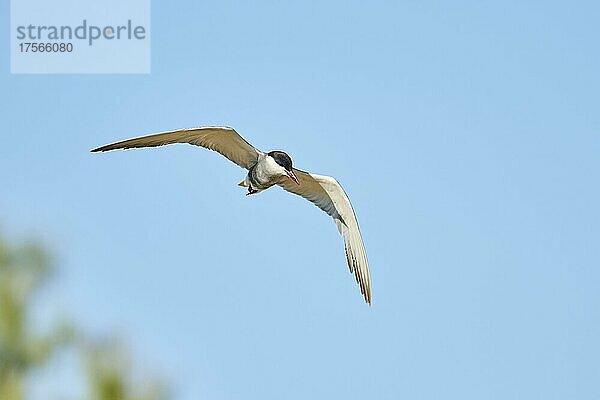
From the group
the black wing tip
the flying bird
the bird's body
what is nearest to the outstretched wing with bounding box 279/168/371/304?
the flying bird

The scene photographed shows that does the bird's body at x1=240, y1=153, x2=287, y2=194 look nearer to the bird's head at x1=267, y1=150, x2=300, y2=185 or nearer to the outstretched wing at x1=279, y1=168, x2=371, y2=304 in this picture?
the bird's head at x1=267, y1=150, x2=300, y2=185

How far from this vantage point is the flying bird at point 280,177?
18.1 feet

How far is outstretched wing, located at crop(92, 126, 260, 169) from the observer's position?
5.44 m

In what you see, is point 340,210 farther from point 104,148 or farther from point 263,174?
point 104,148

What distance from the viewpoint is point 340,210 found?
6.18 meters

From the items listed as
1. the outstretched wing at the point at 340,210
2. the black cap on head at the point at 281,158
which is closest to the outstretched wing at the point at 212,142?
the black cap on head at the point at 281,158

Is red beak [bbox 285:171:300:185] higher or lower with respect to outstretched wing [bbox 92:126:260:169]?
lower

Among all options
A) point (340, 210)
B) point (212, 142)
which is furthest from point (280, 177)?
point (340, 210)

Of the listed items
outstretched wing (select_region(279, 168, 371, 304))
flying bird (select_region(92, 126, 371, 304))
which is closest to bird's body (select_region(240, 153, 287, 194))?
flying bird (select_region(92, 126, 371, 304))

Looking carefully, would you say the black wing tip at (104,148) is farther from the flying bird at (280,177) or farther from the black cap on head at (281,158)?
the black cap on head at (281,158)

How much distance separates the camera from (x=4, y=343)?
4.88 m

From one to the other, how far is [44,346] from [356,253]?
170cm

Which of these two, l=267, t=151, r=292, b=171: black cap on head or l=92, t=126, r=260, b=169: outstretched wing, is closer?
l=92, t=126, r=260, b=169: outstretched wing

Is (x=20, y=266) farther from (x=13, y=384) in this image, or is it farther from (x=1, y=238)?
(x=13, y=384)
